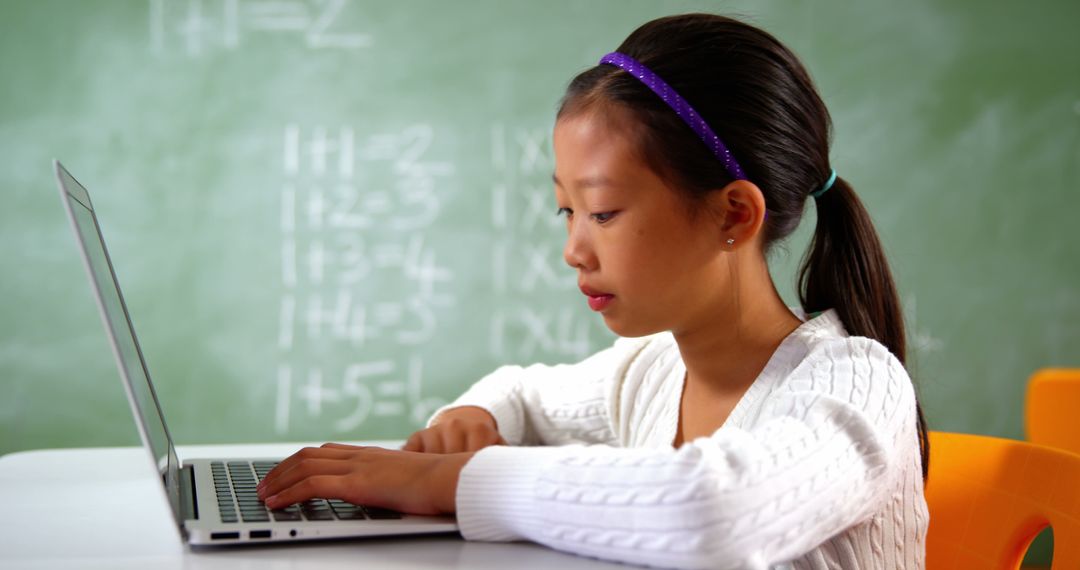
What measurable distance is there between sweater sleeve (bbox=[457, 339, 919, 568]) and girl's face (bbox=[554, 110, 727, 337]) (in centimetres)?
16

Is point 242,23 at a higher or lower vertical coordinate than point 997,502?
higher

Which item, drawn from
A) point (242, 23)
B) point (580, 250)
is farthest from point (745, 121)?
point (242, 23)

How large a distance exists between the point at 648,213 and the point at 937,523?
1.37ft

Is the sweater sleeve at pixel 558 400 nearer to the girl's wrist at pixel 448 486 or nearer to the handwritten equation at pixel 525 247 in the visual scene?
the girl's wrist at pixel 448 486

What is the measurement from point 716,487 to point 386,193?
185 centimetres

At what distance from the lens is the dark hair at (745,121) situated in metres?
0.89

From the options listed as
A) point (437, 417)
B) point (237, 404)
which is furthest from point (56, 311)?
point (437, 417)

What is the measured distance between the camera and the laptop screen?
644 mm

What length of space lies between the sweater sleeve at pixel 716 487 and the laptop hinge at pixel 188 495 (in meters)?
0.19

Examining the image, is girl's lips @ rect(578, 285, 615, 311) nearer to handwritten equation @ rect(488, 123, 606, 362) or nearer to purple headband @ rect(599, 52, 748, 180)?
purple headband @ rect(599, 52, 748, 180)

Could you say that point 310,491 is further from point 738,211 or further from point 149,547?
point 738,211

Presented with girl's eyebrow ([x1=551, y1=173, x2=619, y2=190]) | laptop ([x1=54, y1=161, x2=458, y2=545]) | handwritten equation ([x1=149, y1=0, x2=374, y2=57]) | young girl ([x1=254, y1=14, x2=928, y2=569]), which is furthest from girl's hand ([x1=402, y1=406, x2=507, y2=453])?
handwritten equation ([x1=149, y1=0, x2=374, y2=57])

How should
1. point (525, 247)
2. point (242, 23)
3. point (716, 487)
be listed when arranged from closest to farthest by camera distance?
1. point (716, 487)
2. point (242, 23)
3. point (525, 247)

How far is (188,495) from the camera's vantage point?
2.60 feet
